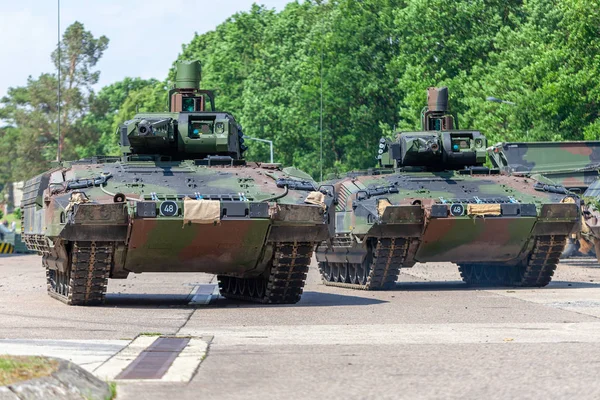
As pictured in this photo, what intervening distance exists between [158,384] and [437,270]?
2824 centimetres

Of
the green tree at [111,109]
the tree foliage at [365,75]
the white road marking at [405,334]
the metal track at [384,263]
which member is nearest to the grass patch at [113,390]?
the white road marking at [405,334]

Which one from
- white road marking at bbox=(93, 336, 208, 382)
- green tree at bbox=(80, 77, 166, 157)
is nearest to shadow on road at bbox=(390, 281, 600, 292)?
white road marking at bbox=(93, 336, 208, 382)

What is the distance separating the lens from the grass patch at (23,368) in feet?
31.0

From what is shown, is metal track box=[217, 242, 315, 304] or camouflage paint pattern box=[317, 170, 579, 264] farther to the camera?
camouflage paint pattern box=[317, 170, 579, 264]

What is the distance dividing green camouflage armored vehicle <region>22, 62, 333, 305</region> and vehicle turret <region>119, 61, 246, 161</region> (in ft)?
0.12

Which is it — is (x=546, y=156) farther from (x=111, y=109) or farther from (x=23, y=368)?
(x=111, y=109)

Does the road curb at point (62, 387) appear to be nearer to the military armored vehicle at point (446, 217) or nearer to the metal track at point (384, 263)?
the military armored vehicle at point (446, 217)

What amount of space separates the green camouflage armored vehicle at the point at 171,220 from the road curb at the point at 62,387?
A: 30.4ft

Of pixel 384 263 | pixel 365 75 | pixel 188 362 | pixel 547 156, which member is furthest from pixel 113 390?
pixel 365 75

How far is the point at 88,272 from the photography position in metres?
20.1

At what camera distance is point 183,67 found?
25375 mm

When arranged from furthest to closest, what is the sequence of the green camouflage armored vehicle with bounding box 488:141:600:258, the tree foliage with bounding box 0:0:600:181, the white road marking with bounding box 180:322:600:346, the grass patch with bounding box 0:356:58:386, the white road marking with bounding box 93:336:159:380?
1. the tree foliage with bounding box 0:0:600:181
2. the green camouflage armored vehicle with bounding box 488:141:600:258
3. the white road marking with bounding box 180:322:600:346
4. the white road marking with bounding box 93:336:159:380
5. the grass patch with bounding box 0:356:58:386

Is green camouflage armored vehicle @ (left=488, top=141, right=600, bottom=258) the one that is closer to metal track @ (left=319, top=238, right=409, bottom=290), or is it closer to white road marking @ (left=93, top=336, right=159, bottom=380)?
metal track @ (left=319, top=238, right=409, bottom=290)

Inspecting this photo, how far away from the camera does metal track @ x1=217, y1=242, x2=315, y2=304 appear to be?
20.6m
